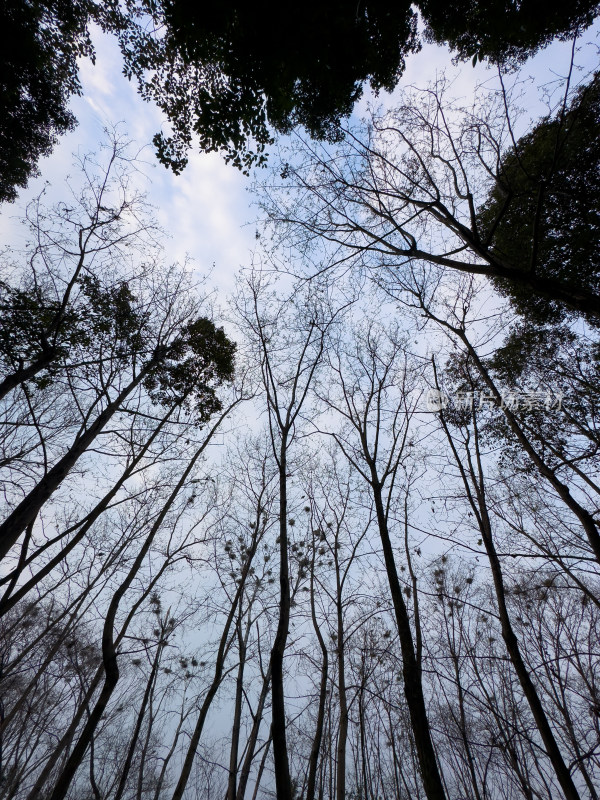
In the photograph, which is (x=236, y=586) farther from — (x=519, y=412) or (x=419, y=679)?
(x=519, y=412)

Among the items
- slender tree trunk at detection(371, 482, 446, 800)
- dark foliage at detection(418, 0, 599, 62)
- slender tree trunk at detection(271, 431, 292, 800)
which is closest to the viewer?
slender tree trunk at detection(271, 431, 292, 800)

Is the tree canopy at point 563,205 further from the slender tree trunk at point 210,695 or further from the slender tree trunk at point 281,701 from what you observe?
the slender tree trunk at point 210,695

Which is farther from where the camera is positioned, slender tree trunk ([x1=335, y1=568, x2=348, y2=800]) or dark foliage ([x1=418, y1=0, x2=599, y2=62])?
slender tree trunk ([x1=335, y1=568, x2=348, y2=800])

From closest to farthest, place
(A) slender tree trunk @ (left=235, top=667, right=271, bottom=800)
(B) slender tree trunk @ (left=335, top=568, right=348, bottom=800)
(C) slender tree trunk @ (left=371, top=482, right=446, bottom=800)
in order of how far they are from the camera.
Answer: (C) slender tree trunk @ (left=371, top=482, right=446, bottom=800) → (B) slender tree trunk @ (left=335, top=568, right=348, bottom=800) → (A) slender tree trunk @ (left=235, top=667, right=271, bottom=800)

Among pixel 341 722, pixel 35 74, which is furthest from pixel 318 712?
pixel 35 74

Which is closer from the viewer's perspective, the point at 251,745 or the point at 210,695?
the point at 210,695

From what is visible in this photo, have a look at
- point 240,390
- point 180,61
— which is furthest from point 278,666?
point 180,61

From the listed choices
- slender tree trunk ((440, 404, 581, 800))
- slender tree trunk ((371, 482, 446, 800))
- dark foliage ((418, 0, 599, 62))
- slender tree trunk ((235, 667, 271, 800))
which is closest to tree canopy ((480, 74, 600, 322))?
dark foliage ((418, 0, 599, 62))

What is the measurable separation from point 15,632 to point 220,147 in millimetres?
14791

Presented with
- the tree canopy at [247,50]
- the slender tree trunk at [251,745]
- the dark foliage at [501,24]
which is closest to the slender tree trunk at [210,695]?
the slender tree trunk at [251,745]

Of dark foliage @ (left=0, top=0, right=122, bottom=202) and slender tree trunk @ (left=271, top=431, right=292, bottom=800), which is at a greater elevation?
dark foliage @ (left=0, top=0, right=122, bottom=202)

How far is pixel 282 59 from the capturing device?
4.88 m

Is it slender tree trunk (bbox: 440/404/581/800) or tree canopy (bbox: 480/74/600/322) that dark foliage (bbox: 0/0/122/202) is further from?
slender tree trunk (bbox: 440/404/581/800)

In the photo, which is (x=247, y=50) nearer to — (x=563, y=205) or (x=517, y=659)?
(x=563, y=205)
